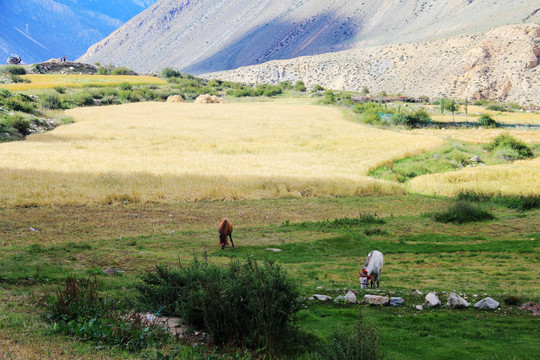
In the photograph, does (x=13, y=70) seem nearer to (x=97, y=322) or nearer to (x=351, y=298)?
(x=97, y=322)

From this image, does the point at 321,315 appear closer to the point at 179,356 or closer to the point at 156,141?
the point at 179,356

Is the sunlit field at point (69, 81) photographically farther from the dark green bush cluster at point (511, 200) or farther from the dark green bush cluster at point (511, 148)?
the dark green bush cluster at point (511, 200)

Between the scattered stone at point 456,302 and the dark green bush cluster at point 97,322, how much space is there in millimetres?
6081

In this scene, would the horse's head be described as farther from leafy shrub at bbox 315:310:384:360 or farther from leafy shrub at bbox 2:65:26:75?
leafy shrub at bbox 2:65:26:75

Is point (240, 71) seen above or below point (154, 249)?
above

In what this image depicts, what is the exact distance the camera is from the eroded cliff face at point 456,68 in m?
112

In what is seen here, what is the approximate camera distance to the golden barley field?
84.2 feet

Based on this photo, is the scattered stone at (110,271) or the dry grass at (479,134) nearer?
the scattered stone at (110,271)

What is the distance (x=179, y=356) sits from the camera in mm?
6961

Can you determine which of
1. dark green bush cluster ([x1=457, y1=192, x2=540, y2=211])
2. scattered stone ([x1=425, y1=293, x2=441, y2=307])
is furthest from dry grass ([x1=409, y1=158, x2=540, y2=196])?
scattered stone ([x1=425, y1=293, x2=441, y2=307])

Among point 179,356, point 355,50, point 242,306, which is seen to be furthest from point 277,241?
point 355,50

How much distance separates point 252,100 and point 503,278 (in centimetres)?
8320

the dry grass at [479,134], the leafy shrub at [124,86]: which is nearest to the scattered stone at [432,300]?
the dry grass at [479,134]

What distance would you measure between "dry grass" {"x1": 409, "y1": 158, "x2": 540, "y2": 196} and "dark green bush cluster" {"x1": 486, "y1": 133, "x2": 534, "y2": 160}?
15.8ft
